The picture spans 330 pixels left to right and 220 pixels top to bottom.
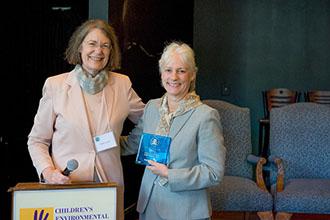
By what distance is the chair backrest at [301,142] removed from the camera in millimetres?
3617

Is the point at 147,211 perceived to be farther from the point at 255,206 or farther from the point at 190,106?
the point at 255,206

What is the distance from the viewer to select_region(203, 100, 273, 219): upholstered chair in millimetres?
3111

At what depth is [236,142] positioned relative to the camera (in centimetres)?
359

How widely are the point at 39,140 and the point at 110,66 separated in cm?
48

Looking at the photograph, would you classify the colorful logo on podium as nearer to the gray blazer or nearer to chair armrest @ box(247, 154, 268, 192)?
the gray blazer

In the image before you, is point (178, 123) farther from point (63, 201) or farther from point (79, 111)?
point (63, 201)

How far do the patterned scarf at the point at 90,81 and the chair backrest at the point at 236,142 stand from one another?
163 centimetres

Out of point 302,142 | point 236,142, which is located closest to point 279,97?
point 302,142

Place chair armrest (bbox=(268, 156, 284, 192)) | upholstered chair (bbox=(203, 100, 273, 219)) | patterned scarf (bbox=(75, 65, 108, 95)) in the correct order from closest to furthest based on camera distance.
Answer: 1. patterned scarf (bbox=(75, 65, 108, 95))
2. upholstered chair (bbox=(203, 100, 273, 219))
3. chair armrest (bbox=(268, 156, 284, 192))

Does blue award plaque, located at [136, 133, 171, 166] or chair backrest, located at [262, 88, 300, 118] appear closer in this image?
blue award plaque, located at [136, 133, 171, 166]

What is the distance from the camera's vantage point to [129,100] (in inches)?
90.4

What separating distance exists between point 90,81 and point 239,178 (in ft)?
5.75

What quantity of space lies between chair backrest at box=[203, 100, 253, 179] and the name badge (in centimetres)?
A: 164

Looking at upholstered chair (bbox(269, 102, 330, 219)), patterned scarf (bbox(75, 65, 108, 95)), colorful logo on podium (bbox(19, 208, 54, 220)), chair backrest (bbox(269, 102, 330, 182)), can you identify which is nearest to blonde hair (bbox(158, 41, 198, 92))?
patterned scarf (bbox(75, 65, 108, 95))
